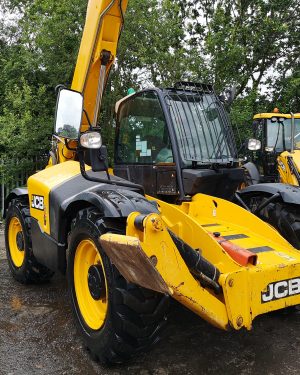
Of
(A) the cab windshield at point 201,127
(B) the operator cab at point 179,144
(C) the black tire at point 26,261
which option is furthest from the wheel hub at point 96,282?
(C) the black tire at point 26,261

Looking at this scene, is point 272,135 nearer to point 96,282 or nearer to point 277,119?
point 277,119

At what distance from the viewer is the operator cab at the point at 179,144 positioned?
142 inches

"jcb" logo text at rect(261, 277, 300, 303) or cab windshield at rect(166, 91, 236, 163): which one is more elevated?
cab windshield at rect(166, 91, 236, 163)

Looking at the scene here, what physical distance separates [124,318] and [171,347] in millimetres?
797

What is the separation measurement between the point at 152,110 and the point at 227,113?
839 mm

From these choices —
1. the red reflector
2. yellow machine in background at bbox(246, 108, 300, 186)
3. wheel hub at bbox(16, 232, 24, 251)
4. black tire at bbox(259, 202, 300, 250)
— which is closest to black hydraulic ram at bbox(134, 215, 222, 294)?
the red reflector

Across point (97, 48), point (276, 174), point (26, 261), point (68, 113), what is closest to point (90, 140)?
point (68, 113)

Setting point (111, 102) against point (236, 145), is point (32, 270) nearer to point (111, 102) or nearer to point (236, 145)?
point (236, 145)

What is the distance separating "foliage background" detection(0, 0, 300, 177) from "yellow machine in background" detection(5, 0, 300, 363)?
5.83 meters

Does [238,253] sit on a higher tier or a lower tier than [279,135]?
lower

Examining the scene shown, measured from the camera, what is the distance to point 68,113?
133 inches

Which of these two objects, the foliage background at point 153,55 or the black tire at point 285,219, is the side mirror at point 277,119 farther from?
the black tire at point 285,219

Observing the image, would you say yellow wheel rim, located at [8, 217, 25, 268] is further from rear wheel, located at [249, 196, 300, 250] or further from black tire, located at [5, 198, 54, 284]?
rear wheel, located at [249, 196, 300, 250]

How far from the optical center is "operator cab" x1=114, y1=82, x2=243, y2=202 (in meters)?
3.61
